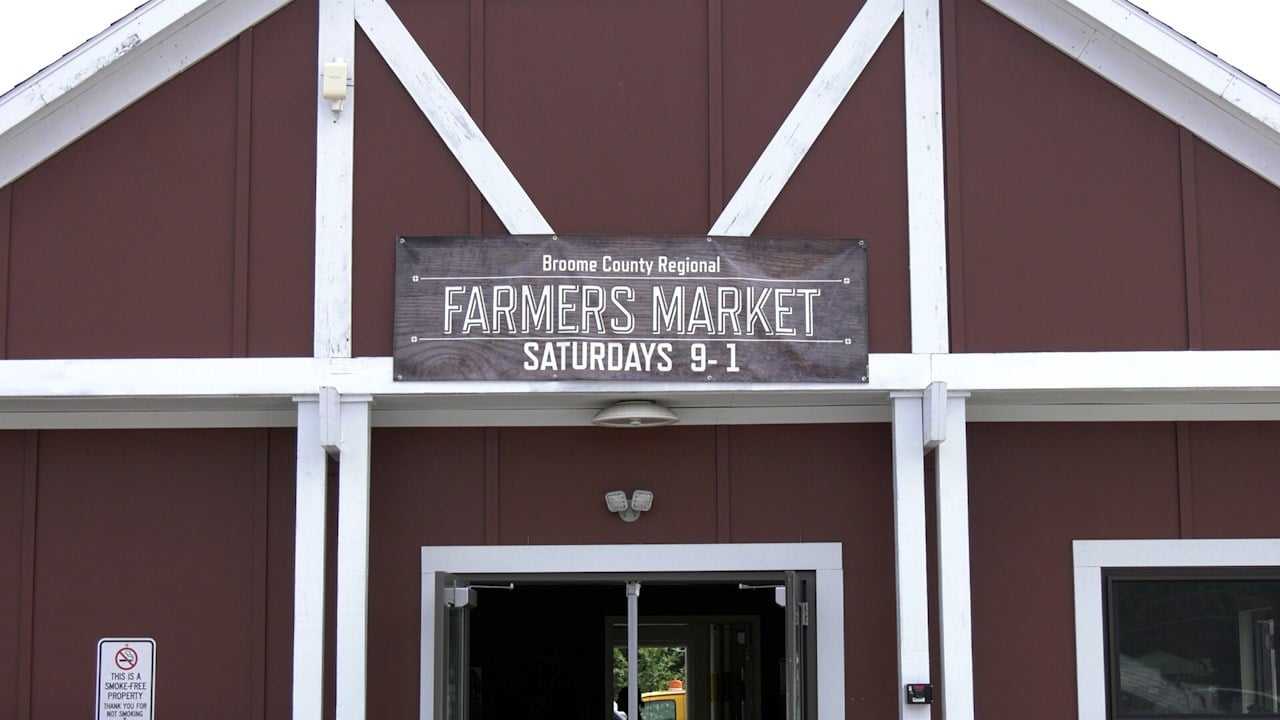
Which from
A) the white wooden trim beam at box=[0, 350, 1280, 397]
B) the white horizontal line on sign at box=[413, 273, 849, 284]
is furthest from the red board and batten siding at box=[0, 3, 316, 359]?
the white horizontal line on sign at box=[413, 273, 849, 284]

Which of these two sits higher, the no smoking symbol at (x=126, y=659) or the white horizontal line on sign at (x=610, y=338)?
the white horizontal line on sign at (x=610, y=338)

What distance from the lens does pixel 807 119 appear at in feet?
29.5

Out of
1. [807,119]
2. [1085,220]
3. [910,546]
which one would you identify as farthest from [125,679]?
[1085,220]

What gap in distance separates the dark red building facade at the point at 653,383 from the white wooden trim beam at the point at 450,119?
0.02 m

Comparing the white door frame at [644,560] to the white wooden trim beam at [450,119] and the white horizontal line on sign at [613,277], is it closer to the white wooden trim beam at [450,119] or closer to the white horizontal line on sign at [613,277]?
the white horizontal line on sign at [613,277]

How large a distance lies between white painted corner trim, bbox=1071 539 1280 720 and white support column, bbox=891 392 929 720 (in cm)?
136

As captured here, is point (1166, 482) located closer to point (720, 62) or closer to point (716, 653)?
point (720, 62)

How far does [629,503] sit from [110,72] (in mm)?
Answer: 4056

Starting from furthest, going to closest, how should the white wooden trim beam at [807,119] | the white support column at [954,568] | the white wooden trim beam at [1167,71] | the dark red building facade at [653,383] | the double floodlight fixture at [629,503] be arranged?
1. the double floodlight fixture at [629,503]
2. the white wooden trim beam at [807,119]
3. the dark red building facade at [653,383]
4. the white wooden trim beam at [1167,71]
5. the white support column at [954,568]

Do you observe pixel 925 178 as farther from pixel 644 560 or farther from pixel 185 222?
pixel 185 222

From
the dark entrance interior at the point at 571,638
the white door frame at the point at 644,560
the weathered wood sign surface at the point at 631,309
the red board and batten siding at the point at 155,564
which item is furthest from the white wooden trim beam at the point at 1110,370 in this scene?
the dark entrance interior at the point at 571,638

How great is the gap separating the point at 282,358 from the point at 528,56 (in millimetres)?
2341

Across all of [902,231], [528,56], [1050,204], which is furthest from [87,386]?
[1050,204]

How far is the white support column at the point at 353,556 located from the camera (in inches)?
333
